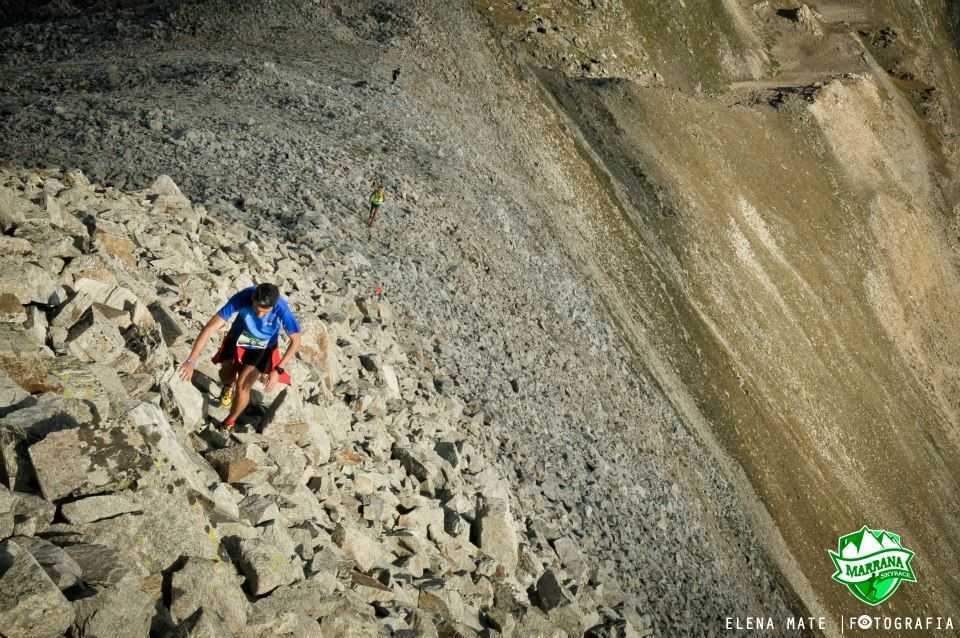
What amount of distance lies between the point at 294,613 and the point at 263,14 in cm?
3176

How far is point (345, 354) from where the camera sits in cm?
1250

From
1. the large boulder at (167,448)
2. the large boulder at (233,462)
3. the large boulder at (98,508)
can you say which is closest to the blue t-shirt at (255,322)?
the large boulder at (233,462)

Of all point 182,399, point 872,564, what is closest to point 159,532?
point 182,399

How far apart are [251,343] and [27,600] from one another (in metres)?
4.81

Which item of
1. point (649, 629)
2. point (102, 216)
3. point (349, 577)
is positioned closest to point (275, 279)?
point (102, 216)

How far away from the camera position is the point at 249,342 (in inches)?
368

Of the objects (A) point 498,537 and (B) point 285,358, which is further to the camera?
(A) point 498,537

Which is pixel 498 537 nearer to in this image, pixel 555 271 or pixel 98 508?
pixel 98 508

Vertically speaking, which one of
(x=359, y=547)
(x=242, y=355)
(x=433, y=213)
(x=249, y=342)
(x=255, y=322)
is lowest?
(x=433, y=213)

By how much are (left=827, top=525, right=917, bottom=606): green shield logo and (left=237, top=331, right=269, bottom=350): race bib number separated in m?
26.1

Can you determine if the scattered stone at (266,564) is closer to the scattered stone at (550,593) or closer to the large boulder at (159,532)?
the large boulder at (159,532)

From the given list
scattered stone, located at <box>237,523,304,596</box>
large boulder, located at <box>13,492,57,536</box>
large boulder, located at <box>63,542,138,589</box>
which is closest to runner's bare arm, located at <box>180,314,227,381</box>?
scattered stone, located at <box>237,523,304,596</box>

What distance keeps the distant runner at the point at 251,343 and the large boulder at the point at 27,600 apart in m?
3.99

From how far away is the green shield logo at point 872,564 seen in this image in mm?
28750
